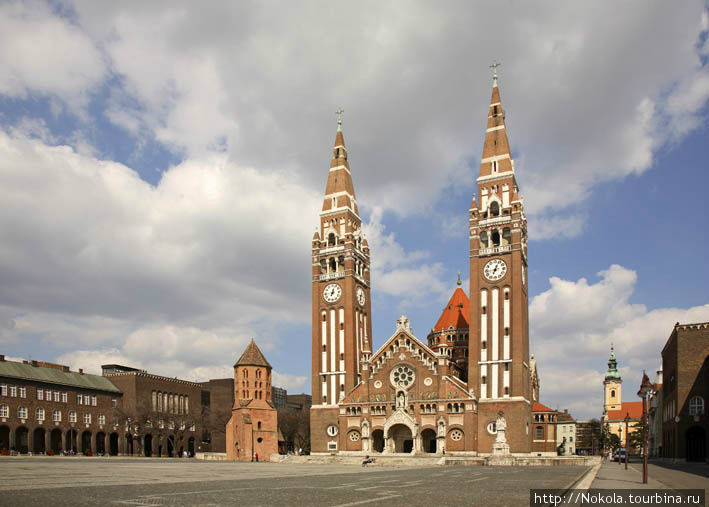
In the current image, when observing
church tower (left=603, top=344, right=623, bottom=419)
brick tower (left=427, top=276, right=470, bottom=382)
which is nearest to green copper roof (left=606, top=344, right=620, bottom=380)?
church tower (left=603, top=344, right=623, bottom=419)

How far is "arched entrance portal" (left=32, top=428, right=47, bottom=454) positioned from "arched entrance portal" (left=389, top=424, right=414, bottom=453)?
4293 centimetres

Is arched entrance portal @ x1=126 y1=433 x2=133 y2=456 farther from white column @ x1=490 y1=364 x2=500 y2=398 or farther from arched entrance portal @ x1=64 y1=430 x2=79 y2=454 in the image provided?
white column @ x1=490 y1=364 x2=500 y2=398

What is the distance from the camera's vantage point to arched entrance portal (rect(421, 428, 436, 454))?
238ft

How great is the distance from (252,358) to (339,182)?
27.0 m

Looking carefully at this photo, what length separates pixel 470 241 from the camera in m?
75.4

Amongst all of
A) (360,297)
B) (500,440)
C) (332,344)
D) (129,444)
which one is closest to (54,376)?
(129,444)

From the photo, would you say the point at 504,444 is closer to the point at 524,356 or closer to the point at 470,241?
the point at 524,356

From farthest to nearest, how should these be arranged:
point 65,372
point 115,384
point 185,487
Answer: point 115,384
point 65,372
point 185,487

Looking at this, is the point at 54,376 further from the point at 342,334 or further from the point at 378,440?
the point at 378,440

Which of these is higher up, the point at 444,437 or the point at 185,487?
the point at 185,487

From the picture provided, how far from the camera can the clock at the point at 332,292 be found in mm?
82438

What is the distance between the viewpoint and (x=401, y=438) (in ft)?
244

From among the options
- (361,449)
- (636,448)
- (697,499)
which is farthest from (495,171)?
(636,448)

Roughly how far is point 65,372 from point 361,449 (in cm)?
4360
